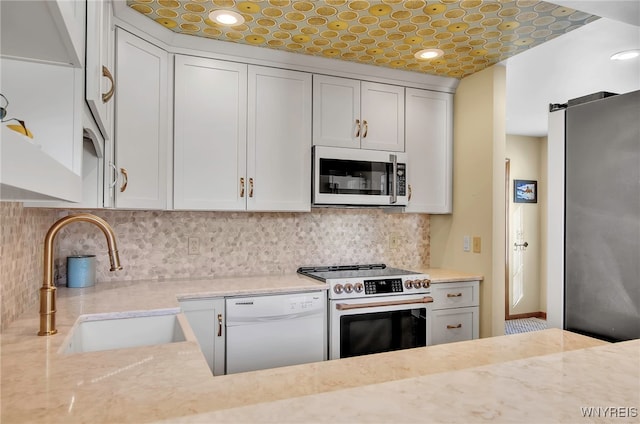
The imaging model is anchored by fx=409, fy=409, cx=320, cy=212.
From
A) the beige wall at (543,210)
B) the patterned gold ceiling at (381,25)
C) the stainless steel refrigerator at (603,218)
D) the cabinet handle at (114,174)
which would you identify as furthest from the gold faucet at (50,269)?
the beige wall at (543,210)

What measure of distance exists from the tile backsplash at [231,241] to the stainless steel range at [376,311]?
338 mm

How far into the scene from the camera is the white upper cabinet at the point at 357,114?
2904 millimetres

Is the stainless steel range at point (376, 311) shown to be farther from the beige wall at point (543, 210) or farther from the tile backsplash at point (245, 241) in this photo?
the beige wall at point (543, 210)

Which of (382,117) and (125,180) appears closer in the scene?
(125,180)

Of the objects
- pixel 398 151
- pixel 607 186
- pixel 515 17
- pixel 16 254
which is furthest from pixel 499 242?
pixel 16 254

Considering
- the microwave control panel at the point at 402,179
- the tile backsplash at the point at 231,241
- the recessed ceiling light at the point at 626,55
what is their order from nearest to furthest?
the tile backsplash at the point at 231,241 → the recessed ceiling light at the point at 626,55 → the microwave control panel at the point at 402,179

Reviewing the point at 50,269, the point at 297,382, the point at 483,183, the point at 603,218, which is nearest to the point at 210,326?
the point at 50,269

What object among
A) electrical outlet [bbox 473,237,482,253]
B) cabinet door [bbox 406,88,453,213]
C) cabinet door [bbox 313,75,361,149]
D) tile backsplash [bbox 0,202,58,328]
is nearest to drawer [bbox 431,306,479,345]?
electrical outlet [bbox 473,237,482,253]

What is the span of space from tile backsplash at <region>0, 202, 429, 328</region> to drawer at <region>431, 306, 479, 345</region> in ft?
2.08

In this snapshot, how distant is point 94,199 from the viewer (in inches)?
75.6

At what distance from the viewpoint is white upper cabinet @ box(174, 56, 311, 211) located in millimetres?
2549

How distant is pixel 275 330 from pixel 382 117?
1.73 meters

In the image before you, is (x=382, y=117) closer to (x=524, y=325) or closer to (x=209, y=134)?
(x=209, y=134)

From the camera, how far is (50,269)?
1.37 metres
